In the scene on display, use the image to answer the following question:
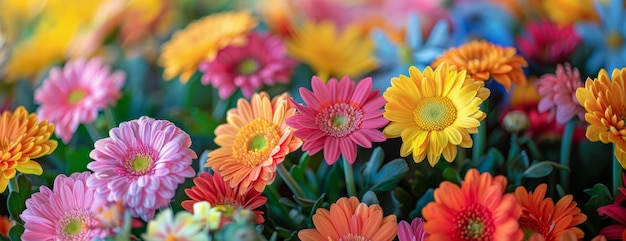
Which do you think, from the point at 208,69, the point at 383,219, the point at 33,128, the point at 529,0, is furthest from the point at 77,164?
the point at 529,0

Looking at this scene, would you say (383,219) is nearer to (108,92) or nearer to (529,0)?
(108,92)

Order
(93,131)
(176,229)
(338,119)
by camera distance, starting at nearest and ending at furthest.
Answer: (176,229), (338,119), (93,131)

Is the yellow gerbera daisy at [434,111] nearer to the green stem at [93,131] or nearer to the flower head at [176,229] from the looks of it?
the flower head at [176,229]

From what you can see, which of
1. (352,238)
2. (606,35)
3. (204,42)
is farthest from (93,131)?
(606,35)

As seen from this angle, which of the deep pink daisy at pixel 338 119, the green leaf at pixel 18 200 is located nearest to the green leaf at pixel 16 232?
the green leaf at pixel 18 200

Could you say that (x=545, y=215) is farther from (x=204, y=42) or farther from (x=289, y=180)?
(x=204, y=42)
